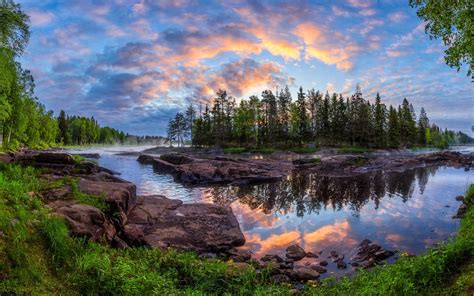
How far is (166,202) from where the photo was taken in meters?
19.5

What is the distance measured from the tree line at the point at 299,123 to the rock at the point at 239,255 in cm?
8012

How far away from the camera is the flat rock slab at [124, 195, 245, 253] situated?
42.6 ft

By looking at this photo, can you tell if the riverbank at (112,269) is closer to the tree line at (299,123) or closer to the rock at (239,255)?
the rock at (239,255)

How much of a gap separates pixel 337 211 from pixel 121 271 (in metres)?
16.0

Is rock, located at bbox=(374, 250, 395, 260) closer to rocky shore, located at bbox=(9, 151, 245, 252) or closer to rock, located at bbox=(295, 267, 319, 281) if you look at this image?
rock, located at bbox=(295, 267, 319, 281)

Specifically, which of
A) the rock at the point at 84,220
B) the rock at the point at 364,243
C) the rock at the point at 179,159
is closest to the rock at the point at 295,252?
→ the rock at the point at 364,243

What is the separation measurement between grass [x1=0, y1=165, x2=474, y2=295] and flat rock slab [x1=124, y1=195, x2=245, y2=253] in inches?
147

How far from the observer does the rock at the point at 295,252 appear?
1218cm

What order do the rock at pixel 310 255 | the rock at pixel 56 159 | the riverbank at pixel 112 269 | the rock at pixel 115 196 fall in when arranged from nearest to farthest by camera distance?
the riverbank at pixel 112 269 → the rock at pixel 310 255 → the rock at pixel 115 196 → the rock at pixel 56 159

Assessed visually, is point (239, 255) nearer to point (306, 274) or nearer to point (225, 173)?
point (306, 274)

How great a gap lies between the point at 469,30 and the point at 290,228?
11.5 metres

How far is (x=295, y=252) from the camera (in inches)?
494

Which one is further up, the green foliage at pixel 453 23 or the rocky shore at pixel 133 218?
the green foliage at pixel 453 23

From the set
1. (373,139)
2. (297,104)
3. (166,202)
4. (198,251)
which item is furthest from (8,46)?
(373,139)
